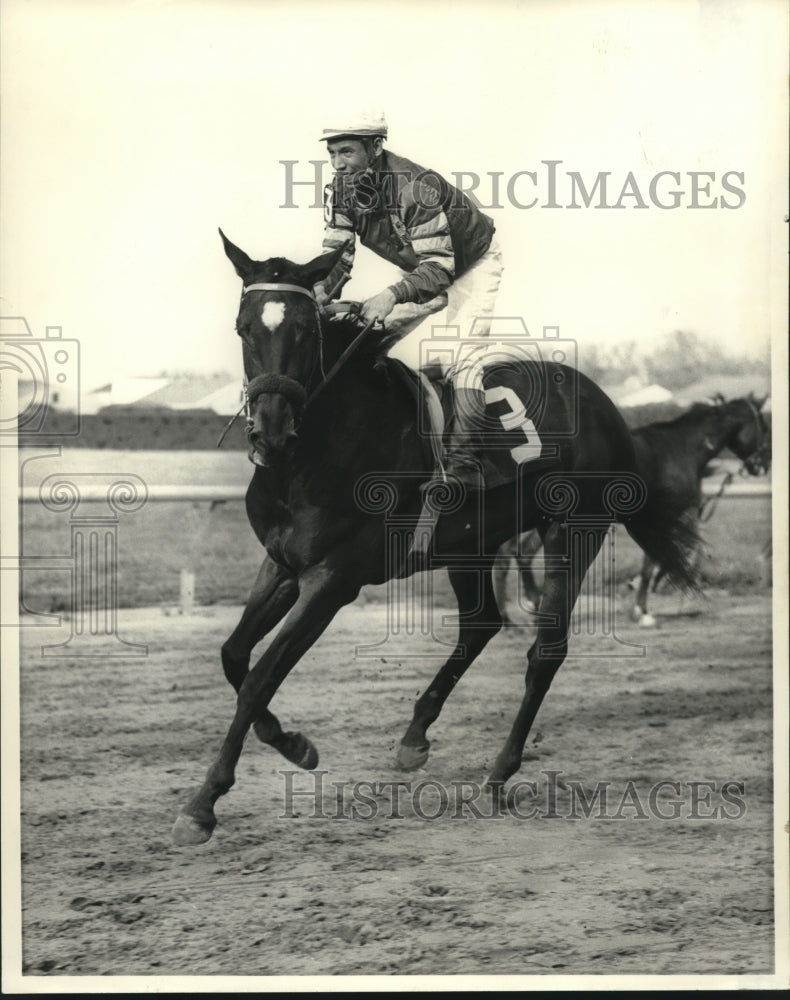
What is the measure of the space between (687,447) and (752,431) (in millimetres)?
264

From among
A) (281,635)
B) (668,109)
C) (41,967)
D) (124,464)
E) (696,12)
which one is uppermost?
(696,12)

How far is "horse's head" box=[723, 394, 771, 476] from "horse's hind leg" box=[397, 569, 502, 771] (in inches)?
45.4

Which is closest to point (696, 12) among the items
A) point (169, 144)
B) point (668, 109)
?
point (668, 109)

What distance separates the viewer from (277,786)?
4.91 m

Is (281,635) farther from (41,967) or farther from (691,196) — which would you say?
(691,196)

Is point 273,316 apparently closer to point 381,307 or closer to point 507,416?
point 381,307

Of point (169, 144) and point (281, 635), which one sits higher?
point (169, 144)

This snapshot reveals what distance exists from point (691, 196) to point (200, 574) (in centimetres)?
244

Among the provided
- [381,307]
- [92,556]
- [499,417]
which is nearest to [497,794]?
[499,417]

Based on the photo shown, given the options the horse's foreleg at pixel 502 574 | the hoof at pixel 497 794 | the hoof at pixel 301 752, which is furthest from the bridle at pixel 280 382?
the hoof at pixel 497 794

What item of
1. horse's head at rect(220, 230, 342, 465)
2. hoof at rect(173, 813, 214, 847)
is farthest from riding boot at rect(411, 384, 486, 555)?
hoof at rect(173, 813, 214, 847)

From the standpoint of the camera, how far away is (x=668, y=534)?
514cm

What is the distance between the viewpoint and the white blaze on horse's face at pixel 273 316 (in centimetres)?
453

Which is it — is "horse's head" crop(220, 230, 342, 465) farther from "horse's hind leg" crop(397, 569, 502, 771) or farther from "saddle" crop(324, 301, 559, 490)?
"horse's hind leg" crop(397, 569, 502, 771)
